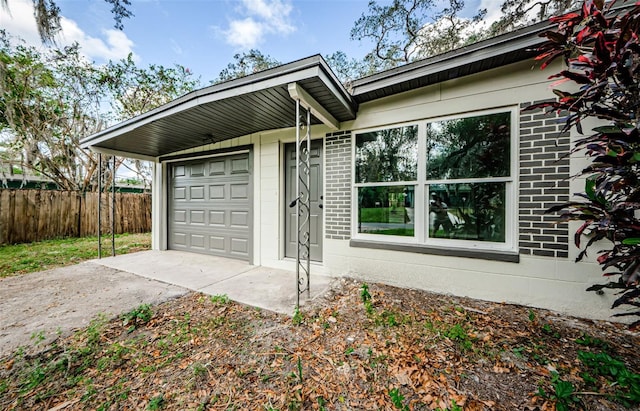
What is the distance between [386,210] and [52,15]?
20.1ft

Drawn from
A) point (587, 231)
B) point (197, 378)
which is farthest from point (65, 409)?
point (587, 231)

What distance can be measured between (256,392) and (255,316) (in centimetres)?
96

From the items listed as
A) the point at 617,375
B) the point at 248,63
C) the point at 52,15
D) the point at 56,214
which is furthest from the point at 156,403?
the point at 248,63

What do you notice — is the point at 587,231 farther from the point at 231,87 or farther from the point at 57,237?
the point at 57,237

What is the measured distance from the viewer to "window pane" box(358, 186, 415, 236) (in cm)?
323

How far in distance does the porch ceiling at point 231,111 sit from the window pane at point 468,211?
165cm

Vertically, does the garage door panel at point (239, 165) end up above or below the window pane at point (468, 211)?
above

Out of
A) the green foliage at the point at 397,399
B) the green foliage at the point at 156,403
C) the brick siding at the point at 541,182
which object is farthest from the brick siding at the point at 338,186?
the green foliage at the point at 156,403

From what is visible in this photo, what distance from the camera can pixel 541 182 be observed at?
8.23 feet

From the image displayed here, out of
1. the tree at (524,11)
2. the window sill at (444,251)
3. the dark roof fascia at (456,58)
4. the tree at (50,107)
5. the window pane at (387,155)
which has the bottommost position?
the window sill at (444,251)

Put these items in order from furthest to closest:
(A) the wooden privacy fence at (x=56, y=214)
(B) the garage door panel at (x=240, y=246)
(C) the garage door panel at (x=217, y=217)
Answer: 1. (A) the wooden privacy fence at (x=56, y=214)
2. (C) the garage door panel at (x=217, y=217)
3. (B) the garage door panel at (x=240, y=246)

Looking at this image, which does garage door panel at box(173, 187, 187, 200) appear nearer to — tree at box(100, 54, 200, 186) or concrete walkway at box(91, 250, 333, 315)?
concrete walkway at box(91, 250, 333, 315)

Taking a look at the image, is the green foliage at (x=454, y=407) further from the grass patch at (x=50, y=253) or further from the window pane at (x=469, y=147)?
the grass patch at (x=50, y=253)

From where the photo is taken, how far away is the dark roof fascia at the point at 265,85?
231cm
